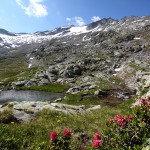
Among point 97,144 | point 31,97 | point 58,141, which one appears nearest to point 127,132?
point 97,144

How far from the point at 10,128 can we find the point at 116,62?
124680 millimetres

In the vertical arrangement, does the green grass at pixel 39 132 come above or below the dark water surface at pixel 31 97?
below

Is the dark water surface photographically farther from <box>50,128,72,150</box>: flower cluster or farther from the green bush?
the green bush

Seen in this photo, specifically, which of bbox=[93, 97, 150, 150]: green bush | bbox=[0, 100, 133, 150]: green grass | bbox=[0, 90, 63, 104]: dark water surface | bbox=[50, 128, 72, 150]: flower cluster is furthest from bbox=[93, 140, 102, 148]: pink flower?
bbox=[0, 90, 63, 104]: dark water surface

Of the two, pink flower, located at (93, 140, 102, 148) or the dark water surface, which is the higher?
the dark water surface

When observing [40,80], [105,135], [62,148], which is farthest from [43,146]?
[40,80]

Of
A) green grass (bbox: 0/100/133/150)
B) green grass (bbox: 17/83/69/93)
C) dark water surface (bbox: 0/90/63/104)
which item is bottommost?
green grass (bbox: 0/100/133/150)

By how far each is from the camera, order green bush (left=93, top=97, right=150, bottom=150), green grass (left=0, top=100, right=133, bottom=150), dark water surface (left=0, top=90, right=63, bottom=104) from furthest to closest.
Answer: dark water surface (left=0, top=90, right=63, bottom=104) < green grass (left=0, top=100, right=133, bottom=150) < green bush (left=93, top=97, right=150, bottom=150)

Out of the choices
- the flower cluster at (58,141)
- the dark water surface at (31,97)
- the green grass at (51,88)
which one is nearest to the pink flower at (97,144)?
the flower cluster at (58,141)

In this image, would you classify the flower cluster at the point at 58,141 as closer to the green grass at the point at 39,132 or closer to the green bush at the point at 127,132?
the green grass at the point at 39,132

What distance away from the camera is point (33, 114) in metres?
20.5

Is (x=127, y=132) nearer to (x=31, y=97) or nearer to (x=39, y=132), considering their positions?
(x=39, y=132)

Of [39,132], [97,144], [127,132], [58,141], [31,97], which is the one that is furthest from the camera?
[31,97]

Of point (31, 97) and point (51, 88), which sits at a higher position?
point (51, 88)
